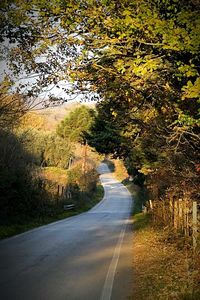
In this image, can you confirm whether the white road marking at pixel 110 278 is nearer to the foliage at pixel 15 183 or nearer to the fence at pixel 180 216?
the fence at pixel 180 216

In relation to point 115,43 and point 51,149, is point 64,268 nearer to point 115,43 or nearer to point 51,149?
point 115,43

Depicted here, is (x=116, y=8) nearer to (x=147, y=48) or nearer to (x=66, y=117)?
(x=147, y=48)

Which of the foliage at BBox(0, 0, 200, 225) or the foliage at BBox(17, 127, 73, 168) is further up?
the foliage at BBox(17, 127, 73, 168)

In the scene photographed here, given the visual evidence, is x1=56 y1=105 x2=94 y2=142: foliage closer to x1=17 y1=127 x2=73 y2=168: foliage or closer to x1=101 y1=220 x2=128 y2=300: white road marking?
x1=17 y1=127 x2=73 y2=168: foliage

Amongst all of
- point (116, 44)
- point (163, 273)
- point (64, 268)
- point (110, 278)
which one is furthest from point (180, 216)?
point (116, 44)

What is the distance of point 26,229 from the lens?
21.8m

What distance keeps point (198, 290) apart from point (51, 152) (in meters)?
42.4

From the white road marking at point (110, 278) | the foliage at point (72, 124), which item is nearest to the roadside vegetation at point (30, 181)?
the white road marking at point (110, 278)

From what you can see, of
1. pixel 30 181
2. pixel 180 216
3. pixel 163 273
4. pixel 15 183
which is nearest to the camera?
pixel 163 273

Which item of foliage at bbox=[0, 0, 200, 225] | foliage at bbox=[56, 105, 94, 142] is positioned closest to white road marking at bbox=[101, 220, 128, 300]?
foliage at bbox=[0, 0, 200, 225]

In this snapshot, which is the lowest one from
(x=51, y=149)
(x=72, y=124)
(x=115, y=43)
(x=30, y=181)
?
(x=30, y=181)

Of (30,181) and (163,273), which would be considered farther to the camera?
(30,181)

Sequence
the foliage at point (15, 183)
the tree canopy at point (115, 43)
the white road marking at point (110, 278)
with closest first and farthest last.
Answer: the tree canopy at point (115, 43)
the white road marking at point (110, 278)
the foliage at point (15, 183)

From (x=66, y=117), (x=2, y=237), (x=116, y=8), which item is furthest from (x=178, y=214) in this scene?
(x=66, y=117)
